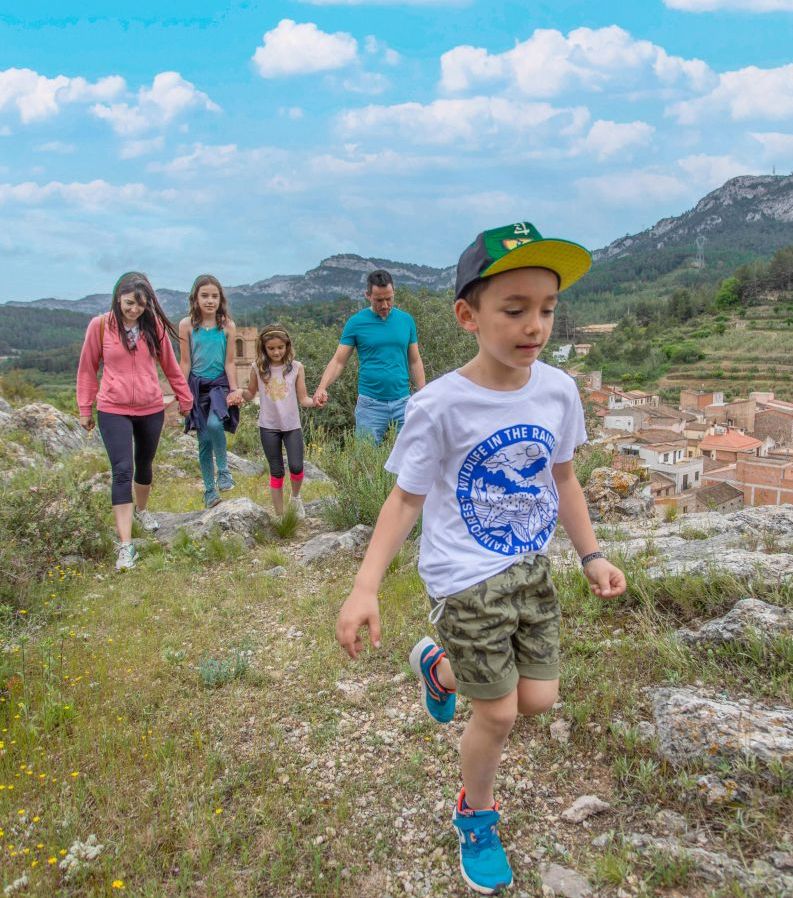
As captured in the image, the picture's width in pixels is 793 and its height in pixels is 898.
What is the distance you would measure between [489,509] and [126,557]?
11.6 ft

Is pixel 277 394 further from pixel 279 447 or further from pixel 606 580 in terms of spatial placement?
pixel 606 580

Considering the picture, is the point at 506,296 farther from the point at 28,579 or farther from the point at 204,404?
the point at 204,404

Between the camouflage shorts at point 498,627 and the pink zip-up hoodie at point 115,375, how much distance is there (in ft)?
11.4

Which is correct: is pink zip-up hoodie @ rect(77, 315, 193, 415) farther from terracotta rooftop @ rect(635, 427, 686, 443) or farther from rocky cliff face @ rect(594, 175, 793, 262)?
rocky cliff face @ rect(594, 175, 793, 262)

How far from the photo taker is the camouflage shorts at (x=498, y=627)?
1.69 meters

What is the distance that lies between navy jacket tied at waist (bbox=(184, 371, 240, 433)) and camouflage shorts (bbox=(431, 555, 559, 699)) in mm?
3939

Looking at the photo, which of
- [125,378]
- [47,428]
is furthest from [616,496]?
[47,428]

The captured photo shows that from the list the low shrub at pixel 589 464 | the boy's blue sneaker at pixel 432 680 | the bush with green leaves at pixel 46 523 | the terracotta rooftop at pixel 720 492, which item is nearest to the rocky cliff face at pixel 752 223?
the terracotta rooftop at pixel 720 492

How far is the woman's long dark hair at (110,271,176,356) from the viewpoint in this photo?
4449 mm

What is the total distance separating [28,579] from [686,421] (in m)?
42.7

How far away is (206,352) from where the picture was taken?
17.4 ft

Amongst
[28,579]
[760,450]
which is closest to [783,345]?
[760,450]

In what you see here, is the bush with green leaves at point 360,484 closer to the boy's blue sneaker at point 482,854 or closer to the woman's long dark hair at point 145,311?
the woman's long dark hair at point 145,311

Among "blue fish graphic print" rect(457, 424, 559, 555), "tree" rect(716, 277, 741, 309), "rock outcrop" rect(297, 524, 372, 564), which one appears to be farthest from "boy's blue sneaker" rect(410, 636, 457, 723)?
"tree" rect(716, 277, 741, 309)
